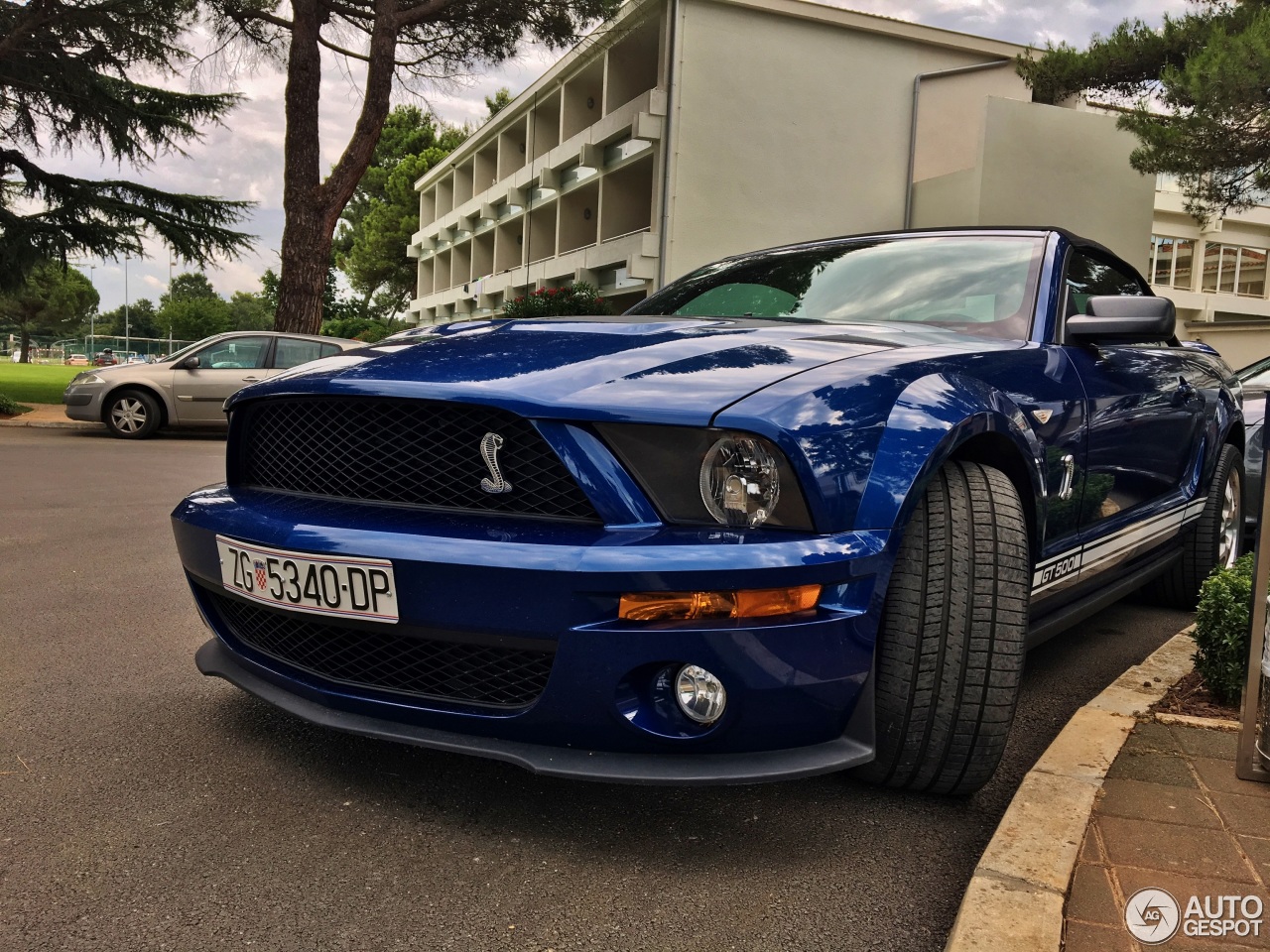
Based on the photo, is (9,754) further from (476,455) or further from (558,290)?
(558,290)

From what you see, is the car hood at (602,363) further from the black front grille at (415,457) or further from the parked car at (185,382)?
the parked car at (185,382)

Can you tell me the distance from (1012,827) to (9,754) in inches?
86.2

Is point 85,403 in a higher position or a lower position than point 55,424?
higher

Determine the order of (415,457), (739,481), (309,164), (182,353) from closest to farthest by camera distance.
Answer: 1. (739,481)
2. (415,457)
3. (182,353)
4. (309,164)

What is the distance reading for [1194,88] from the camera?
12984 millimetres

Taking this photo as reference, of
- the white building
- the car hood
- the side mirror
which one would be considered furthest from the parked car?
the side mirror

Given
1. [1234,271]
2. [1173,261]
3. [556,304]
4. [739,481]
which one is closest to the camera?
[739,481]

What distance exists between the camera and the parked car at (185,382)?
461 inches

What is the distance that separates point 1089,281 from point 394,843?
2.78 meters

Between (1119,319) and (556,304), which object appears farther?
(556,304)

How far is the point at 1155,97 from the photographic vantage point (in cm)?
1523


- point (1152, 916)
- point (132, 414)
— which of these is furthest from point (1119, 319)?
point (132, 414)

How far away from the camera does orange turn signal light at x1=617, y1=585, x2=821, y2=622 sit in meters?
1.68

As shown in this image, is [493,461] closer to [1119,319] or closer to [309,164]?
[1119,319]
